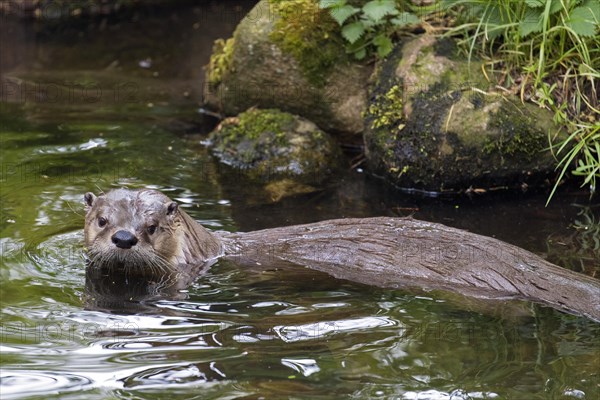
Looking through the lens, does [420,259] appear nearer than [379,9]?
Yes

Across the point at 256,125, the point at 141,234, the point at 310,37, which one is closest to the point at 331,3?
the point at 310,37

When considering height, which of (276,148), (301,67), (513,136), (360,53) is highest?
(360,53)

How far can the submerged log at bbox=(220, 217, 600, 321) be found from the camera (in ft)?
15.3

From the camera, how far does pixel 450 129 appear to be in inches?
257

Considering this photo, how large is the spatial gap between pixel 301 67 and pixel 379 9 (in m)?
0.87

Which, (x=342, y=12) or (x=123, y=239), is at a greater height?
(x=342, y=12)

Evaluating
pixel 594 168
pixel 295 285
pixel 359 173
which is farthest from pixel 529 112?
pixel 295 285

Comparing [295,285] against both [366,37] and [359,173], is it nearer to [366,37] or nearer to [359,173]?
A: [359,173]

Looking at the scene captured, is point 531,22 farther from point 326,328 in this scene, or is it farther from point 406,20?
point 326,328

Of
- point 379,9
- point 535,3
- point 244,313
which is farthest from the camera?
point 379,9

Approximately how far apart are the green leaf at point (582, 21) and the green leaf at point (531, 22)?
194mm

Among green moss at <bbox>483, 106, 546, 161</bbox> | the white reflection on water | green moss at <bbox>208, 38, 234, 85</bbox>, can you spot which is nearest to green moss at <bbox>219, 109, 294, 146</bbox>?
green moss at <bbox>208, 38, 234, 85</bbox>

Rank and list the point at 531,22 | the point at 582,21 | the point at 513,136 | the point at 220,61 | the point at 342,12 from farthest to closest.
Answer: the point at 220,61 < the point at 342,12 < the point at 513,136 < the point at 531,22 < the point at 582,21

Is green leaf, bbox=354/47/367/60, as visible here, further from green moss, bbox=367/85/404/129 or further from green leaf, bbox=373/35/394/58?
green moss, bbox=367/85/404/129
